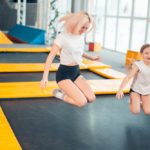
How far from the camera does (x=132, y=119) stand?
3.49 m

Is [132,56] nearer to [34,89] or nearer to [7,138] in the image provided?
[34,89]

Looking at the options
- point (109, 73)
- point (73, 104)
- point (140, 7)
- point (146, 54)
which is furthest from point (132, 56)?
point (146, 54)

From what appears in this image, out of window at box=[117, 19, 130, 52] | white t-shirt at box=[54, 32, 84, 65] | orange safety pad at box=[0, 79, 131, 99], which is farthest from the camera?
window at box=[117, 19, 130, 52]

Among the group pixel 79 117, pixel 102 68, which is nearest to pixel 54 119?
pixel 79 117

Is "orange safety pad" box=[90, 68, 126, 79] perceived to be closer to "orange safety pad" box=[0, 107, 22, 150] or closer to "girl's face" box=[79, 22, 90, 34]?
"girl's face" box=[79, 22, 90, 34]

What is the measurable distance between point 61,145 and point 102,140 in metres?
0.44

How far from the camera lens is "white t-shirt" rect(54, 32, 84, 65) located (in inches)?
116

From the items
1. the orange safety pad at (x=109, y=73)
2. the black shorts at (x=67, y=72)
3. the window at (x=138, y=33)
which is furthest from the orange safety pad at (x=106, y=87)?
the window at (x=138, y=33)

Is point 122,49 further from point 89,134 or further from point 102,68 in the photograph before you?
point 89,134

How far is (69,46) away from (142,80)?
0.93m

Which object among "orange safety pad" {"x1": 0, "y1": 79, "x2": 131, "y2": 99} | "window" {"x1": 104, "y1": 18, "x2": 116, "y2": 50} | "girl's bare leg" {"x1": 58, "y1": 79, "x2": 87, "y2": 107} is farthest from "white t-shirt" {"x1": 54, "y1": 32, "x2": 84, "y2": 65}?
"window" {"x1": 104, "y1": 18, "x2": 116, "y2": 50}

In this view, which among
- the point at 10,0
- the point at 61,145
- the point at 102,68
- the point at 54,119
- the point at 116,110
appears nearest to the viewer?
the point at 61,145

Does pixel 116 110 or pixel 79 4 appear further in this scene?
pixel 79 4

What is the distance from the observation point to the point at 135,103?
317cm
